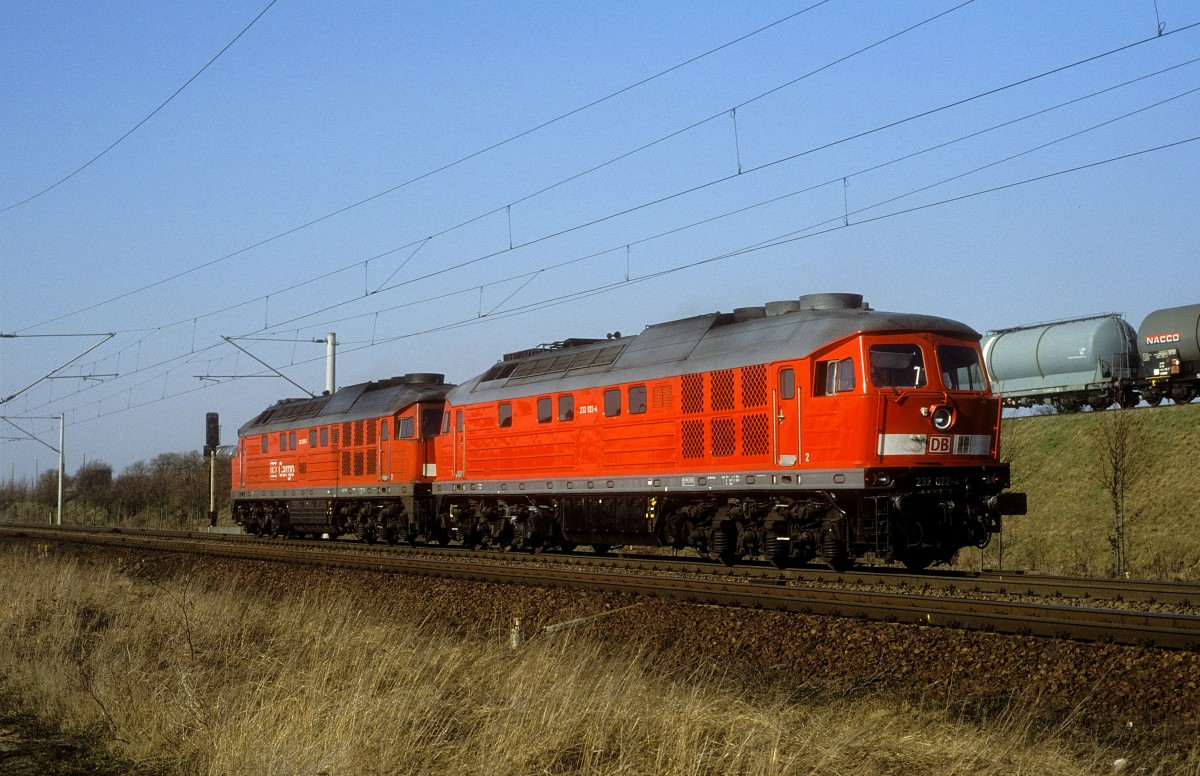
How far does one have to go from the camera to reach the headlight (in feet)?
58.7

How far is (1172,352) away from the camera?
41031 mm

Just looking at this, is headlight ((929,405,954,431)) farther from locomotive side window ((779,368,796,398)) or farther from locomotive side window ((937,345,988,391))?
locomotive side window ((779,368,796,398))

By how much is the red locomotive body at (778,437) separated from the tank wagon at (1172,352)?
25.8m

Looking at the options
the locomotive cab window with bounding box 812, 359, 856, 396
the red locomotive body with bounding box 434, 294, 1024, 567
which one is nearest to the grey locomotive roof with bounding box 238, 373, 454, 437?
the red locomotive body with bounding box 434, 294, 1024, 567

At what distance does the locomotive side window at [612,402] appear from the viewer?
74.7 ft

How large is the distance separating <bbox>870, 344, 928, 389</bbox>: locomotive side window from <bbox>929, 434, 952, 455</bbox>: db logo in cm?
87

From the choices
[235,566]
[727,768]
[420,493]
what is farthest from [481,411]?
[727,768]

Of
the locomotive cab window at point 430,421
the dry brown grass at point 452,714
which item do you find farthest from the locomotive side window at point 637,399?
the locomotive cab window at point 430,421

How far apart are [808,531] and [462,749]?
39.6 feet

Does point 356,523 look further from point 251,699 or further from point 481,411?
point 251,699

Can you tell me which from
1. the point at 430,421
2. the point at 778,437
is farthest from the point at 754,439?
the point at 430,421

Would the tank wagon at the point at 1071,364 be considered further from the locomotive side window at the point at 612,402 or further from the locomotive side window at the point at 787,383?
the locomotive side window at the point at 787,383

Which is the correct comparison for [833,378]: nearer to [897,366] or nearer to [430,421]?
[897,366]

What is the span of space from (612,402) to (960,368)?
705 cm
